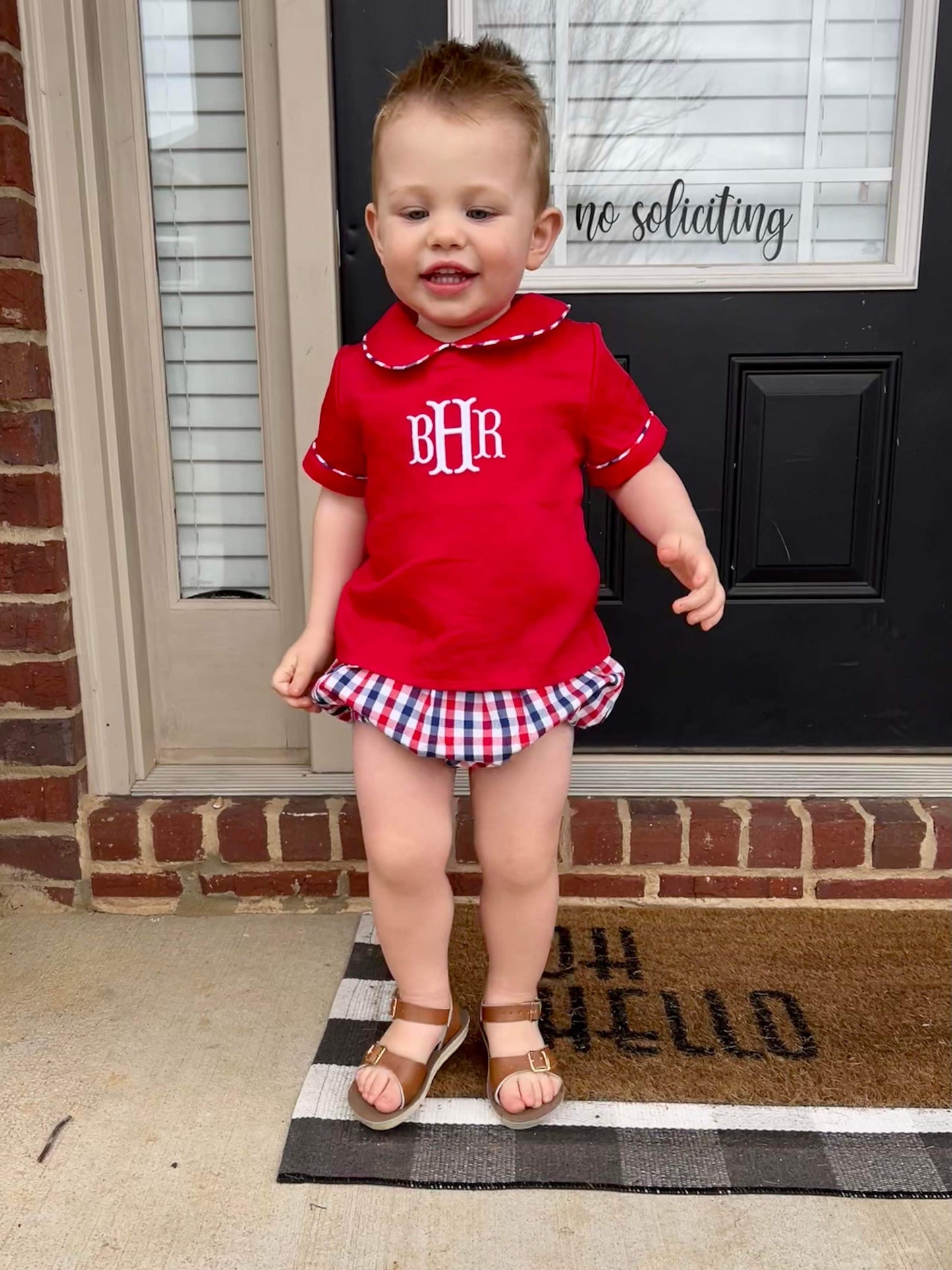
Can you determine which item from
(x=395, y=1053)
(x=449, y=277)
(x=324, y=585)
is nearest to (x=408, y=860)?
(x=395, y=1053)

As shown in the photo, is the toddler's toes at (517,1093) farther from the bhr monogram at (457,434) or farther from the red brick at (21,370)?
the red brick at (21,370)

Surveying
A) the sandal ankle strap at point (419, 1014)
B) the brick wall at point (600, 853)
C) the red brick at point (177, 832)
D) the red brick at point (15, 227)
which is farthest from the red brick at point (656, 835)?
the red brick at point (15, 227)

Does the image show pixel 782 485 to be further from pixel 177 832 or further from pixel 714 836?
pixel 177 832

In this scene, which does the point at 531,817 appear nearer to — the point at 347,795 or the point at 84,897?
the point at 347,795

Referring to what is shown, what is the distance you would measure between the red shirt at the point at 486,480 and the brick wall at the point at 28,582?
0.71 meters

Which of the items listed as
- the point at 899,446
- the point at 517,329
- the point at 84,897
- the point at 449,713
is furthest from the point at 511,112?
the point at 84,897

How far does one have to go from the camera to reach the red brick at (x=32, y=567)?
170cm

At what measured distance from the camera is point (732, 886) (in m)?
1.81

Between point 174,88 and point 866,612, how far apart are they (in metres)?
1.57

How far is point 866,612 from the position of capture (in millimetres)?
1884


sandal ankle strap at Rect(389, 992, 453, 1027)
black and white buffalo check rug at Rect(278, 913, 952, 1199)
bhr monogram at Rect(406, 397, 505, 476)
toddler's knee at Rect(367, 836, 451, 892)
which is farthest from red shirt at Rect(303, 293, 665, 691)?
black and white buffalo check rug at Rect(278, 913, 952, 1199)

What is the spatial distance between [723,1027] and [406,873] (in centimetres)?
55

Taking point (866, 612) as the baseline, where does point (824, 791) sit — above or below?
below

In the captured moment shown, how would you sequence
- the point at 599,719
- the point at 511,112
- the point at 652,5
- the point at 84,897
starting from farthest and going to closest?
the point at 84,897, the point at 652,5, the point at 599,719, the point at 511,112
